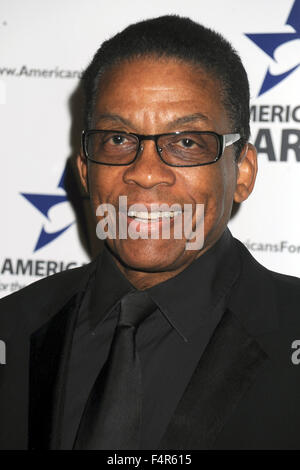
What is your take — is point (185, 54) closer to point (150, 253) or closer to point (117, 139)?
point (117, 139)

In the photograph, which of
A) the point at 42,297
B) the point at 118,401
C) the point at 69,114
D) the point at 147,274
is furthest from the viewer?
the point at 69,114

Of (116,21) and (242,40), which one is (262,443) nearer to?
(242,40)

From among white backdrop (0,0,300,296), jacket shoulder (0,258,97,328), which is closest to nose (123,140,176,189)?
jacket shoulder (0,258,97,328)

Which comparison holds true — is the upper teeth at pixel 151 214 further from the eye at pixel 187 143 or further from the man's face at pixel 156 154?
the eye at pixel 187 143

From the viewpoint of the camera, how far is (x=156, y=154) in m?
1.33

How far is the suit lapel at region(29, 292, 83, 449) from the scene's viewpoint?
135 centimetres

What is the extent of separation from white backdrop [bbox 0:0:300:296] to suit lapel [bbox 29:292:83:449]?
2.82ft

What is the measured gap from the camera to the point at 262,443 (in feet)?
4.03

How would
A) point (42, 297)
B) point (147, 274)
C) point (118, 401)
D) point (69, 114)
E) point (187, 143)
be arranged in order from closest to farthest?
point (118, 401) < point (187, 143) < point (147, 274) < point (42, 297) < point (69, 114)

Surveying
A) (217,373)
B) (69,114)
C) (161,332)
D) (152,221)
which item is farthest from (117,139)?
(69,114)

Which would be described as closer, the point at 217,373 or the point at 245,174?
the point at 217,373

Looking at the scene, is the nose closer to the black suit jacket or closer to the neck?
the neck

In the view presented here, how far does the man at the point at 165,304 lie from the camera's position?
125 cm
